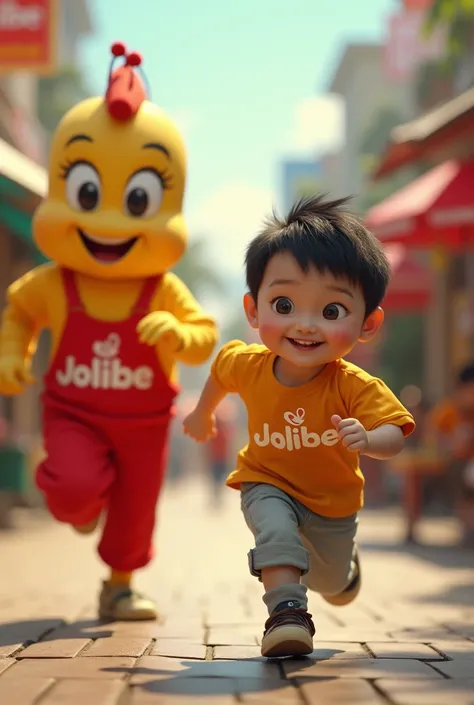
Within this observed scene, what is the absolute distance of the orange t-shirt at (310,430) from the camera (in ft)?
13.1

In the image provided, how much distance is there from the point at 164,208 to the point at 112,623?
5.55ft

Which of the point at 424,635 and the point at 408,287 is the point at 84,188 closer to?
the point at 424,635

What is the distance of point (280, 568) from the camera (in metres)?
3.81

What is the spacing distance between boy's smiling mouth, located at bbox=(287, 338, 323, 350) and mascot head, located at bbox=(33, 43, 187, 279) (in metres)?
1.34

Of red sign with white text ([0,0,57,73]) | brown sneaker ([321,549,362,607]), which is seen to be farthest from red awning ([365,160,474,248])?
brown sneaker ([321,549,362,607])

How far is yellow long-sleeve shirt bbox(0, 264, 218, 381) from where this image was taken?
17.0ft

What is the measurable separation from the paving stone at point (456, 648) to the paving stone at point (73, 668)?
3.27 feet

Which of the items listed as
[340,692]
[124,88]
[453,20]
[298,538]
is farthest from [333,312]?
[453,20]

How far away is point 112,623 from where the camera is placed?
4.97 m

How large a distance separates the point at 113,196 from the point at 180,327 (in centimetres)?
65

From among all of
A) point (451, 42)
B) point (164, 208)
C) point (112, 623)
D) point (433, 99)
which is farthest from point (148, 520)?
point (433, 99)

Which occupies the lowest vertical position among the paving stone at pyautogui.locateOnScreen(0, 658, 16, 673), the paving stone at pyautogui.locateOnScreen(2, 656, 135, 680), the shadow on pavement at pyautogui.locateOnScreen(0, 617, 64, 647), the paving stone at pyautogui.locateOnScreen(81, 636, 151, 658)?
the paving stone at pyautogui.locateOnScreen(2, 656, 135, 680)

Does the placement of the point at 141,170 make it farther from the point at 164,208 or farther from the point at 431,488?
the point at 431,488

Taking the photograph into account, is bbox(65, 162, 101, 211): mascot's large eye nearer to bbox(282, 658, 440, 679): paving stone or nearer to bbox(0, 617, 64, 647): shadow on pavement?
bbox(0, 617, 64, 647): shadow on pavement
